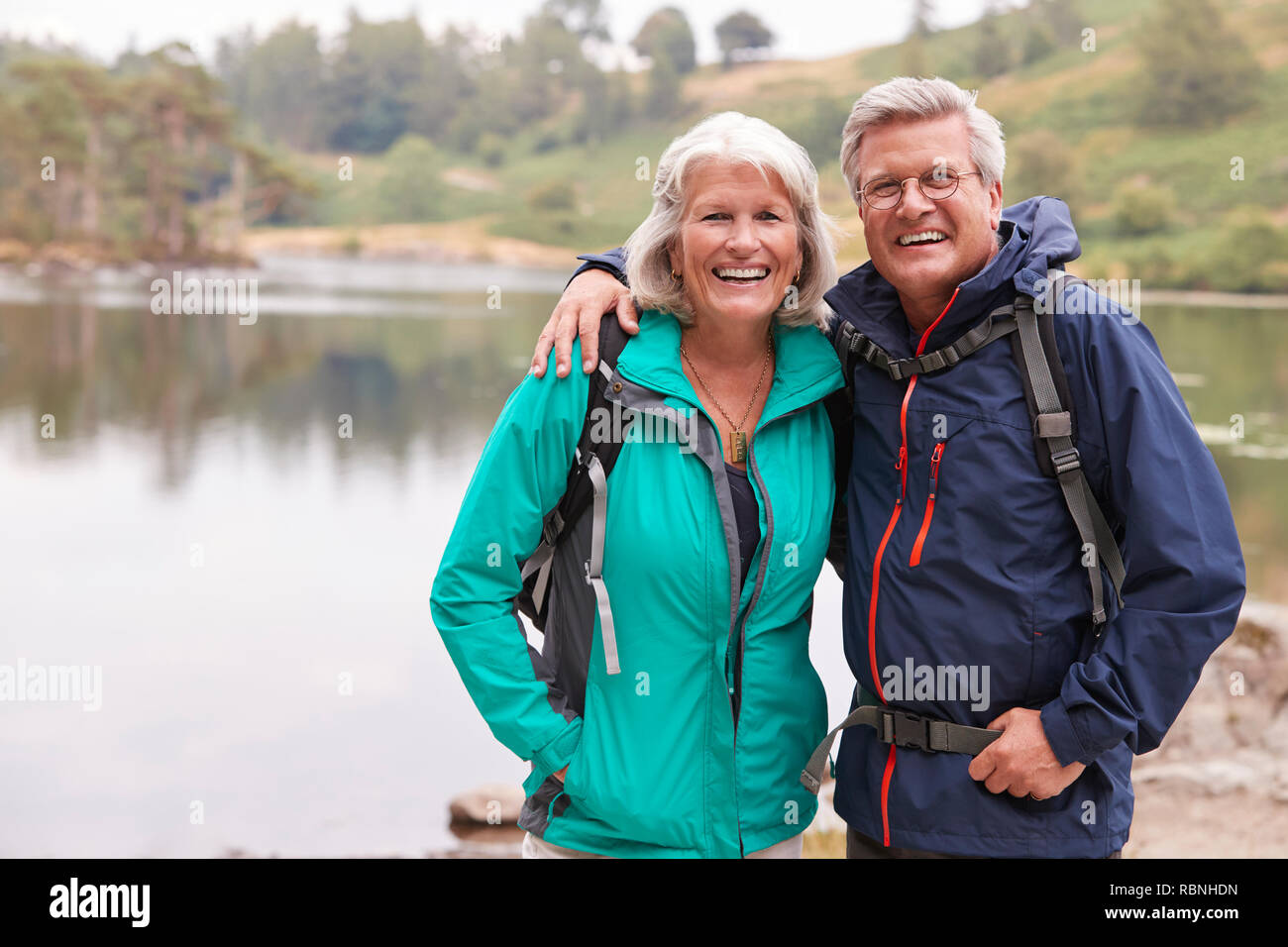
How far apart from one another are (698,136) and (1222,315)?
108ft

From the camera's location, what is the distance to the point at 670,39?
5350cm

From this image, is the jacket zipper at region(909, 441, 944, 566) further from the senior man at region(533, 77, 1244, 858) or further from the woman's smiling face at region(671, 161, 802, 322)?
the woman's smiling face at region(671, 161, 802, 322)

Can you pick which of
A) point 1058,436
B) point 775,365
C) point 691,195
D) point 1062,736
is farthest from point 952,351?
point 1062,736

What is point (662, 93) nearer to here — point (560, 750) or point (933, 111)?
point (933, 111)

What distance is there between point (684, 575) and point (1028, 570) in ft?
1.72

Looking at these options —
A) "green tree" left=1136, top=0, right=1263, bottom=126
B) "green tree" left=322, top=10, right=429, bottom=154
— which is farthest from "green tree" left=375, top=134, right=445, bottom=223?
"green tree" left=1136, top=0, right=1263, bottom=126

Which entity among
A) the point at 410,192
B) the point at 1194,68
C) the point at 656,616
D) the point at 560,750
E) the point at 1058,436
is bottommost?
the point at 560,750

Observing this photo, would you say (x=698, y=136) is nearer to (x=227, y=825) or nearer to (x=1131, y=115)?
(x=227, y=825)

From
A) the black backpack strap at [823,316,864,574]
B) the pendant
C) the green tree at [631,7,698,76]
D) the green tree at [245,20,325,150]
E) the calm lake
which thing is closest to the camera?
the pendant

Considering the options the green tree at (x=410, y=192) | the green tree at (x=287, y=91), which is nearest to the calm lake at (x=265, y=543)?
the green tree at (x=410, y=192)

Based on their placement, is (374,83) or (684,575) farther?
(374,83)

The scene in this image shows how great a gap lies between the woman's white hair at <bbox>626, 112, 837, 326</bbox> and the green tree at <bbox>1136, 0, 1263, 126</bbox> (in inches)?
1737

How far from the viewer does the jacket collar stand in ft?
6.16

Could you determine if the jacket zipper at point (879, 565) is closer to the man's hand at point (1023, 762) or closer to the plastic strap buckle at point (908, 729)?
the plastic strap buckle at point (908, 729)
